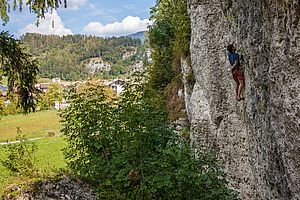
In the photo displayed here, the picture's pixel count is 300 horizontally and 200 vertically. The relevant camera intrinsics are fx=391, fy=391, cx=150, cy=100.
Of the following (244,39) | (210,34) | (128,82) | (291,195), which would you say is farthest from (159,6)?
(291,195)

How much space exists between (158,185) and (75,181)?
7.30 ft

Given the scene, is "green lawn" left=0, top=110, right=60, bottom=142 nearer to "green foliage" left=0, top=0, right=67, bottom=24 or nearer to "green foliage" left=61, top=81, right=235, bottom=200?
"green foliage" left=61, top=81, right=235, bottom=200

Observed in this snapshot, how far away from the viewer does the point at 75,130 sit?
366 inches

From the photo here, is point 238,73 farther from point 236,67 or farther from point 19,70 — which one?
point 19,70

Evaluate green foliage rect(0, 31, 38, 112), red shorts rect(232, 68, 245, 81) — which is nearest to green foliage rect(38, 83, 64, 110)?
green foliage rect(0, 31, 38, 112)

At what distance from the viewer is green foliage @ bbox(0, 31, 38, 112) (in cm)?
549

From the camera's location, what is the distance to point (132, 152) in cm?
849

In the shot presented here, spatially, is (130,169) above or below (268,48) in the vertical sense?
below

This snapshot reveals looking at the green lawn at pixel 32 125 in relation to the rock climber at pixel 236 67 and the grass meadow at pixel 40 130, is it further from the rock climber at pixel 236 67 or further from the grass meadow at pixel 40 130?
the rock climber at pixel 236 67

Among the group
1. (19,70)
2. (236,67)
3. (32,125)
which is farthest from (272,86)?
(32,125)

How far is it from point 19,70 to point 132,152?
11.4ft

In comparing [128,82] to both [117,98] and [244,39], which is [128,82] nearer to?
[117,98]

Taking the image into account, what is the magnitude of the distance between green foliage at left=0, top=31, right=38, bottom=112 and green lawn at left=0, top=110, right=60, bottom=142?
3715cm

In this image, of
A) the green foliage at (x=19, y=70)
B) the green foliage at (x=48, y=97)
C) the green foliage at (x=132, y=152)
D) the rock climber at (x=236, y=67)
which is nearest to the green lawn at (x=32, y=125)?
the green foliage at (x=48, y=97)
